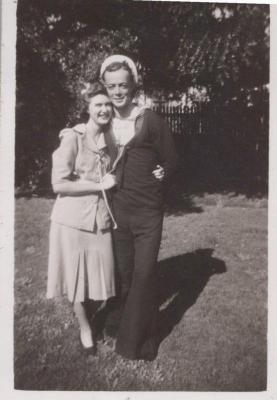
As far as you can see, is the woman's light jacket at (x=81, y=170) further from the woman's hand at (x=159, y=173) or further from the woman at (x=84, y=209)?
the woman's hand at (x=159, y=173)

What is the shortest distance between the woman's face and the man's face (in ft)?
0.11

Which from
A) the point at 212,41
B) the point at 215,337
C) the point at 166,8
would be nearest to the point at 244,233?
the point at 215,337

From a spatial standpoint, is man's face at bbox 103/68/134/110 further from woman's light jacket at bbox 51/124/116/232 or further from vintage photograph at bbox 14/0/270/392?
woman's light jacket at bbox 51/124/116/232

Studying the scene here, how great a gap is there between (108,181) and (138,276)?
1.43 ft

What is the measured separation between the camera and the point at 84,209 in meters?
1.85

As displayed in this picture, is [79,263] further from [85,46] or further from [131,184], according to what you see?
[85,46]

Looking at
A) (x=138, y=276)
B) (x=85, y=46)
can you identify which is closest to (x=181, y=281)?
(x=138, y=276)

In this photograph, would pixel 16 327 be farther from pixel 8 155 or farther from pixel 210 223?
pixel 210 223

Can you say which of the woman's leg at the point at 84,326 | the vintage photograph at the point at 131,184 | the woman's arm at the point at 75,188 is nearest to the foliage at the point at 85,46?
the vintage photograph at the point at 131,184

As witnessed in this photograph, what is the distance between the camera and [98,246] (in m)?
1.89

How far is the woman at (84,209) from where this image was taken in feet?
5.92

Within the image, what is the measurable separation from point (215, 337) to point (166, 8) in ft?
5.22

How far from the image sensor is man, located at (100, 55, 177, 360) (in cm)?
183

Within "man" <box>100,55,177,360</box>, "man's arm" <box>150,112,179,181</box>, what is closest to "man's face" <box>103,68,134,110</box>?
"man" <box>100,55,177,360</box>
